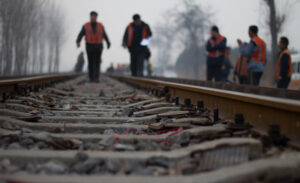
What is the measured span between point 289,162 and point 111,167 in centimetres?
97

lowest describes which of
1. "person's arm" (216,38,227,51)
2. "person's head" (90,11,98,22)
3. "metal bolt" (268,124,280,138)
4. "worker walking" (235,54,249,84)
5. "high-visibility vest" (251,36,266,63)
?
"metal bolt" (268,124,280,138)

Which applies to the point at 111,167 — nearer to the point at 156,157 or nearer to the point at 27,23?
the point at 156,157

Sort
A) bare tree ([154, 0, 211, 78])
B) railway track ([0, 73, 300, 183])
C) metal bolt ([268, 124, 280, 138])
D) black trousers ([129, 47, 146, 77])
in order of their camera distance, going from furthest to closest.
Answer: bare tree ([154, 0, 211, 78]), black trousers ([129, 47, 146, 77]), metal bolt ([268, 124, 280, 138]), railway track ([0, 73, 300, 183])

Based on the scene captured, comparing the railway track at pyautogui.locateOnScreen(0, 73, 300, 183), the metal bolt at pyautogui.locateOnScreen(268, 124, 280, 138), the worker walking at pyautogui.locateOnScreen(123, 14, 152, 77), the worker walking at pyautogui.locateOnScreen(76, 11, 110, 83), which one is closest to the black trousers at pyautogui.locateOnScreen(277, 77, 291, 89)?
the railway track at pyautogui.locateOnScreen(0, 73, 300, 183)

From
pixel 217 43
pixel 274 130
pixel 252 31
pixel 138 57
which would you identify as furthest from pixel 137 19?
pixel 274 130

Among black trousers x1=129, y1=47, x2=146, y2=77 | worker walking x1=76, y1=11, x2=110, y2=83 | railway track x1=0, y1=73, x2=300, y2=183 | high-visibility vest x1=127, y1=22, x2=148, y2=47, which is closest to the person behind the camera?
railway track x1=0, y1=73, x2=300, y2=183

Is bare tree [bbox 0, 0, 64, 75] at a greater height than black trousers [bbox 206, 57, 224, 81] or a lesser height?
greater

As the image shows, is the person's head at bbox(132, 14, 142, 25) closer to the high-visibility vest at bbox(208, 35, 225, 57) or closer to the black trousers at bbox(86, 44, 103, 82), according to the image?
the black trousers at bbox(86, 44, 103, 82)

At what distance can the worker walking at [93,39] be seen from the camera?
10562 millimetres

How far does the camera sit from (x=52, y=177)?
64.6 inches

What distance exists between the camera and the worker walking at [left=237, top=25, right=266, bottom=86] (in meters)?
7.11

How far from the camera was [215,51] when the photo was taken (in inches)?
343

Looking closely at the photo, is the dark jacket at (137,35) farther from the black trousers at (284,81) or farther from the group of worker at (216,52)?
the black trousers at (284,81)

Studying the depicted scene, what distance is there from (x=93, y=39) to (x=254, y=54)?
552 centimetres
